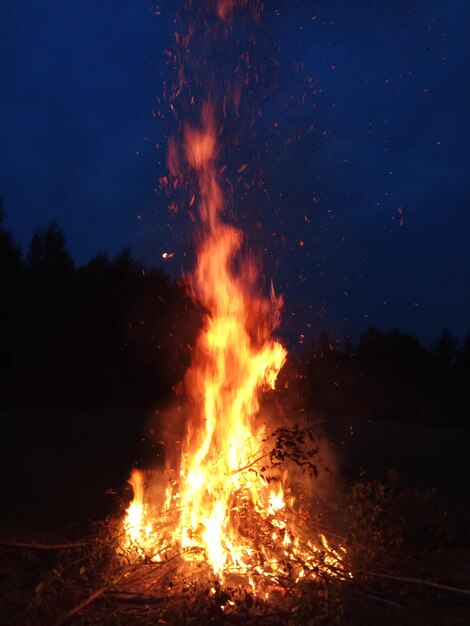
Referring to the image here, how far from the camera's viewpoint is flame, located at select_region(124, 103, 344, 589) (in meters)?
4.77

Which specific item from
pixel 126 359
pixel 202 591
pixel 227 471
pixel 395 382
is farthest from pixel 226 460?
pixel 395 382

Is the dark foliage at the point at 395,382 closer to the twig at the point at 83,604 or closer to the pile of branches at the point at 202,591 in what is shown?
the pile of branches at the point at 202,591

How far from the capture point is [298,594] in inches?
169

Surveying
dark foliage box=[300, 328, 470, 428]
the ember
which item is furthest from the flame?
dark foliage box=[300, 328, 470, 428]

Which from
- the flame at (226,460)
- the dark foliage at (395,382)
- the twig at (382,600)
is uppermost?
the dark foliage at (395,382)

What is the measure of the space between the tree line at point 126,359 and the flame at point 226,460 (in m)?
10.4

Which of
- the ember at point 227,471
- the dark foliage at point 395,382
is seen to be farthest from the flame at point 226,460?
the dark foliage at point 395,382

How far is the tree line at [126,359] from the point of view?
17.6 m

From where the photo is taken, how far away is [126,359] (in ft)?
59.1

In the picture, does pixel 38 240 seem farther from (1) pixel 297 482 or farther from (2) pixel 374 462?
(1) pixel 297 482

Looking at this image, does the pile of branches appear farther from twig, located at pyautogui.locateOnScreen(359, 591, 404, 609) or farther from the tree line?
the tree line

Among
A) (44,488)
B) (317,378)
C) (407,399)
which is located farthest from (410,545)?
(407,399)

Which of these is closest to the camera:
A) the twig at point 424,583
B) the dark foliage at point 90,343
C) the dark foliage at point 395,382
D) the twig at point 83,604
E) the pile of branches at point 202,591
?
the twig at point 83,604

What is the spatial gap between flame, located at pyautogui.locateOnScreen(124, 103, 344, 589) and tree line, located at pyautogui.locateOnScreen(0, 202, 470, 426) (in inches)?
409
